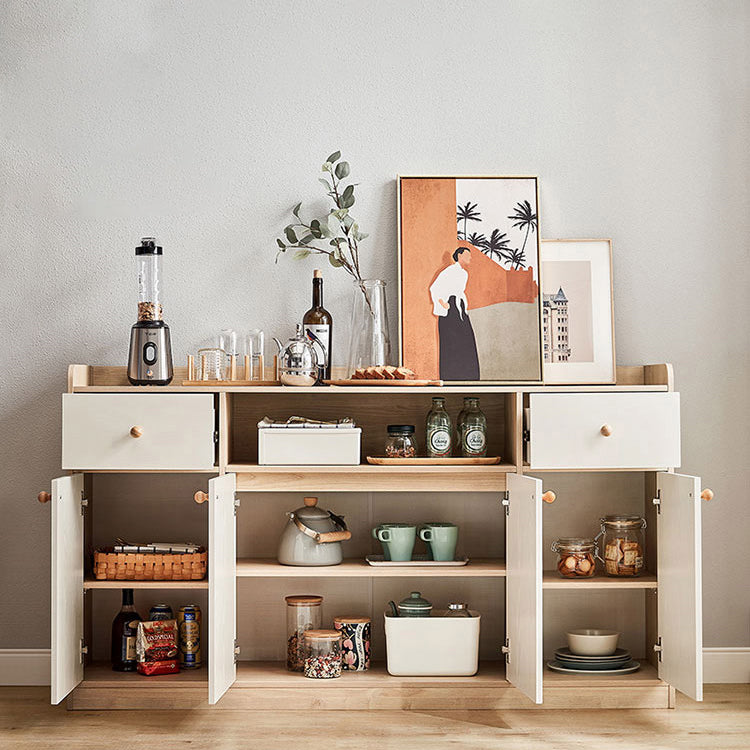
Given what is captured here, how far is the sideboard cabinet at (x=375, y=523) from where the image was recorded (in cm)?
252

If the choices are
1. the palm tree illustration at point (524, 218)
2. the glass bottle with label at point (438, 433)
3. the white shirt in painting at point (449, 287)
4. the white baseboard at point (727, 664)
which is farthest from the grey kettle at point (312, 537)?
the white baseboard at point (727, 664)

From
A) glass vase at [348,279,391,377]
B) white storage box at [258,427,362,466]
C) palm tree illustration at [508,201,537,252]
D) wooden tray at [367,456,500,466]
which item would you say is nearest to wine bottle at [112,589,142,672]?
white storage box at [258,427,362,466]

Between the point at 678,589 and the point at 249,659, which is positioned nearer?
the point at 678,589

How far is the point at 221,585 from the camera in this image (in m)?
2.49

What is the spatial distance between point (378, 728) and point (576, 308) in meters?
1.40

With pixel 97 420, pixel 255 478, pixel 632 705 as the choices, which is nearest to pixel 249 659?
pixel 255 478

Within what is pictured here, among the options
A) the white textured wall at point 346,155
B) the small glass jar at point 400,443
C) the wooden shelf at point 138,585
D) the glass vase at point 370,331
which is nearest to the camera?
the wooden shelf at point 138,585

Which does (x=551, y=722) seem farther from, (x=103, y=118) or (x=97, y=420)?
(x=103, y=118)

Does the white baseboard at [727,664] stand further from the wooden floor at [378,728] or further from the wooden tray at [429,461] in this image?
the wooden tray at [429,461]

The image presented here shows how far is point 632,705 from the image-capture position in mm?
2697

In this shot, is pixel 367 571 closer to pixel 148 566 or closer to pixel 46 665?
pixel 148 566

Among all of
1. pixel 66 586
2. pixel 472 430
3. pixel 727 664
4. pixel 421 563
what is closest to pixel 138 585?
pixel 66 586

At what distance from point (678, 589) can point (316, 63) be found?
193 cm

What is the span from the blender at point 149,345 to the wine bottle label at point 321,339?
1.39 ft
